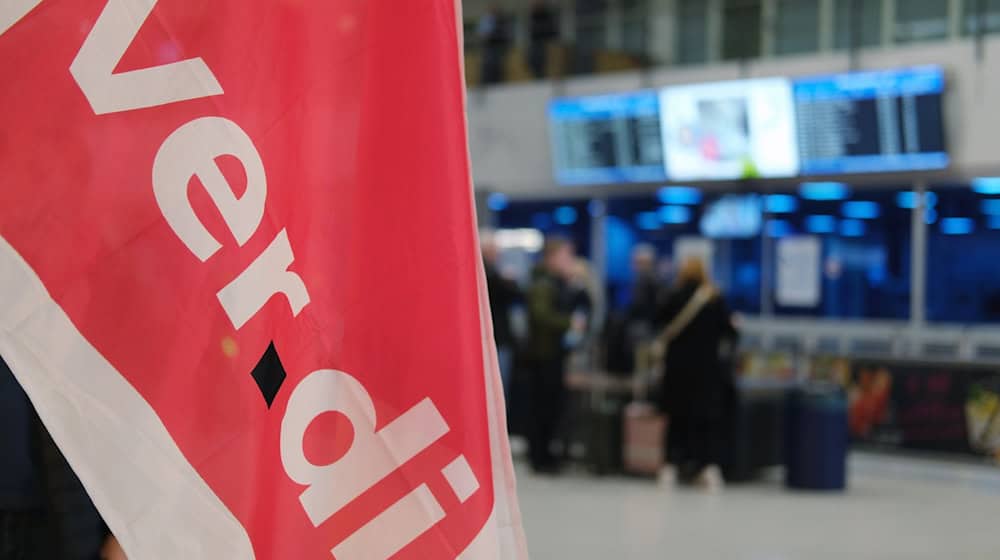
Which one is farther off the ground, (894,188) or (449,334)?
(449,334)

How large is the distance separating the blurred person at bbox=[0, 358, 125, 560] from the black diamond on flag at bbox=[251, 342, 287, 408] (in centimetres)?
102

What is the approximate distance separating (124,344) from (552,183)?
11.9 meters

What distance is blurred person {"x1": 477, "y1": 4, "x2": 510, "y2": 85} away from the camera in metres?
13.8

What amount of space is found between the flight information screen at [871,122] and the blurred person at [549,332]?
2.99 metres

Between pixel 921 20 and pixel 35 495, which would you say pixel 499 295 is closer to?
pixel 921 20

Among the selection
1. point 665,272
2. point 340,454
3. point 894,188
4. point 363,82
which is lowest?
point 665,272

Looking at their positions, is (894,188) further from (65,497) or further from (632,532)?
(65,497)

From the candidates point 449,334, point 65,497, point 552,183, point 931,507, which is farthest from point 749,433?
point 449,334

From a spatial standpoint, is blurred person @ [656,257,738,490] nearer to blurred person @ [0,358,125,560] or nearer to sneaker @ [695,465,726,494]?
sneaker @ [695,465,726,494]

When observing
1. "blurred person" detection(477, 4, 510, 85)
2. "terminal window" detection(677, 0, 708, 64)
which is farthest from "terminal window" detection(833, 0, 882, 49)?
"blurred person" detection(477, 4, 510, 85)

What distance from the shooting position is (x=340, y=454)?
4.48 ft

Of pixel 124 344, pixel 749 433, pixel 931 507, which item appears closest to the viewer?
pixel 124 344

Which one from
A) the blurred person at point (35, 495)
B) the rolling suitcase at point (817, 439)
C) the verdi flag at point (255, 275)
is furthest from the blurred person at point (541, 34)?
the verdi flag at point (255, 275)

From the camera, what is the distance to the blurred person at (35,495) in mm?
2252
